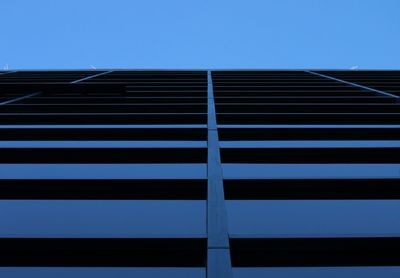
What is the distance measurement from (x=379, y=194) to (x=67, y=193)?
295 centimetres

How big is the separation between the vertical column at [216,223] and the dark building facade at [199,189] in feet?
0.04

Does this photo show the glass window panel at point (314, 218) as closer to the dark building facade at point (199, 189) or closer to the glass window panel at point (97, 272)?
the dark building facade at point (199, 189)

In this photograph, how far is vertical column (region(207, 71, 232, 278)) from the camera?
3400 millimetres

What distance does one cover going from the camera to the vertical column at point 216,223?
134 inches

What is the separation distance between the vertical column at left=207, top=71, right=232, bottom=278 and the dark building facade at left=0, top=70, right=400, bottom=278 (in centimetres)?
1

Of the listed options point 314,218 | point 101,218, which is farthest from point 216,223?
point 101,218

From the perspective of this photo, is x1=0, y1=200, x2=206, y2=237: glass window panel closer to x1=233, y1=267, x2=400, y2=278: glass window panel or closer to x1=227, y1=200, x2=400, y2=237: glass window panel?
x1=227, y1=200, x2=400, y2=237: glass window panel

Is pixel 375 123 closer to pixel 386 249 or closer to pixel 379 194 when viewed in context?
pixel 379 194

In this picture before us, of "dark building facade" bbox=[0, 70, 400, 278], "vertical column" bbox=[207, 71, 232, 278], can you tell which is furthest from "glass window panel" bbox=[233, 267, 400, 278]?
"vertical column" bbox=[207, 71, 232, 278]

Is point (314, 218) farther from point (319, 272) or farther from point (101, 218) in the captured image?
point (101, 218)

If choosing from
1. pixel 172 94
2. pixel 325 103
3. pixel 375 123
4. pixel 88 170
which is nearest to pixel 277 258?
pixel 88 170

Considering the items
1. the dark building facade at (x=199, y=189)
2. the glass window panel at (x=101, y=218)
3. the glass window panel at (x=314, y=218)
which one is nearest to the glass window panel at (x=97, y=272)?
the dark building facade at (x=199, y=189)

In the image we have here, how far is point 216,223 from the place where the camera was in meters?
4.10

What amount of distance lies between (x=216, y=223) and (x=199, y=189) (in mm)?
933
